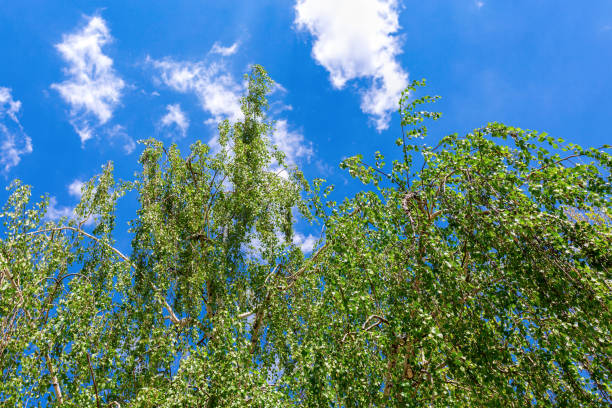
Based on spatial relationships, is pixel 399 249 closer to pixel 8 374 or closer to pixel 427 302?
pixel 427 302

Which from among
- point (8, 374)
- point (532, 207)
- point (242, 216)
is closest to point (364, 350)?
point (532, 207)

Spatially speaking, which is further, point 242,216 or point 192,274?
point 242,216

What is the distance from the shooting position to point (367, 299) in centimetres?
337

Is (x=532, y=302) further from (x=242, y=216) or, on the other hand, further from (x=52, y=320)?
(x=242, y=216)

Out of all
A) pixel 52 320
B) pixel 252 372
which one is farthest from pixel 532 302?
pixel 52 320

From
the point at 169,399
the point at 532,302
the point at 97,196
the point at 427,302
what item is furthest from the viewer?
the point at 97,196

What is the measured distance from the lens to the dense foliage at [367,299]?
2.60m

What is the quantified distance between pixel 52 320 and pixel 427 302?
4244mm

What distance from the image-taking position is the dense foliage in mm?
2598

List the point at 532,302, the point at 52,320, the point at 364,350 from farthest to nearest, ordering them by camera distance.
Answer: the point at 52,320, the point at 364,350, the point at 532,302

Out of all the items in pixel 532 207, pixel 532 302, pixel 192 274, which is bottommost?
pixel 532 302

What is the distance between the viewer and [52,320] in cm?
408

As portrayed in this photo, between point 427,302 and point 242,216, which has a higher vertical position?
point 242,216

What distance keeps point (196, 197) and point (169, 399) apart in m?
4.03
